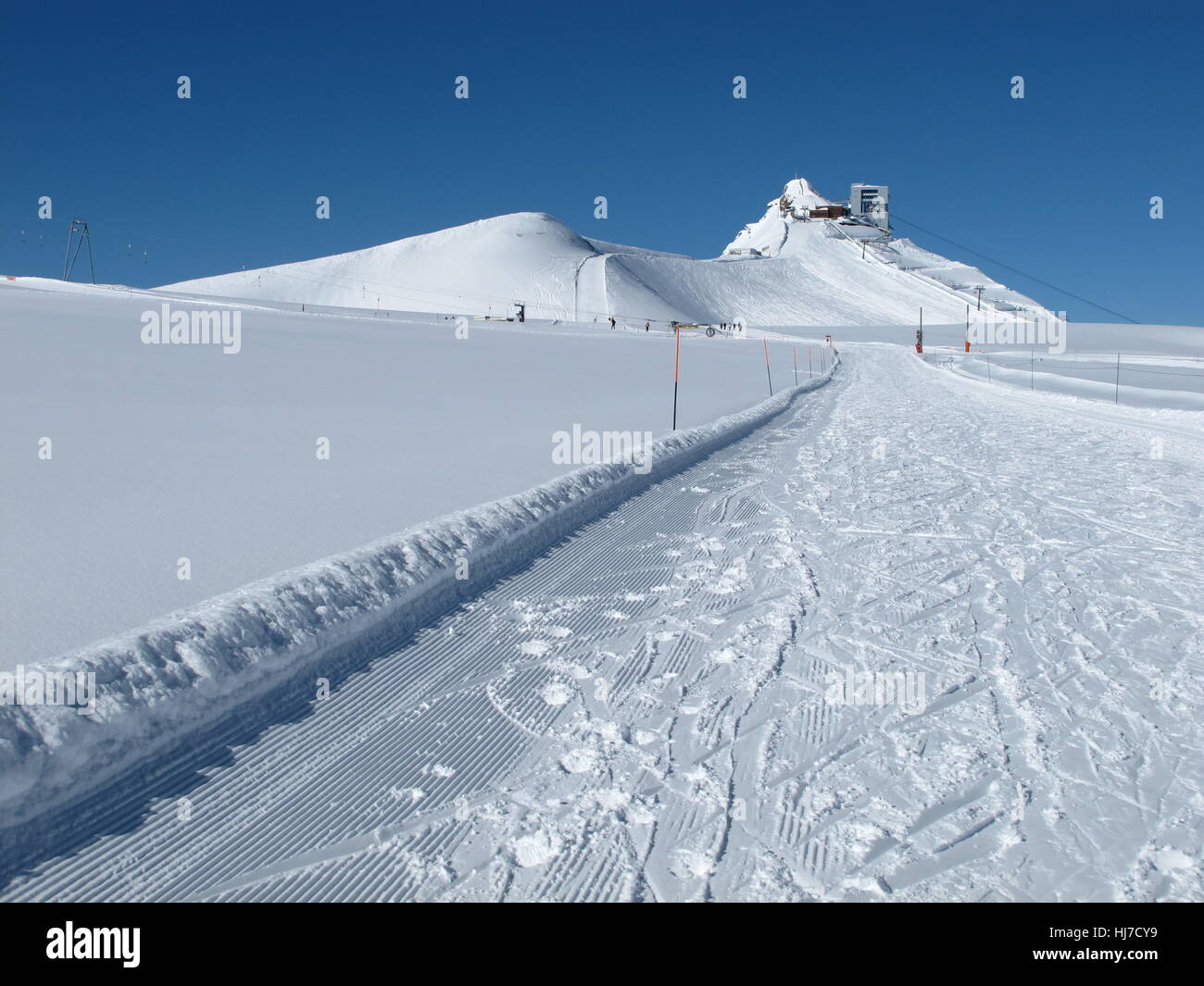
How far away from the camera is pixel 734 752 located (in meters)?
3.29

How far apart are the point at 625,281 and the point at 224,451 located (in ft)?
446

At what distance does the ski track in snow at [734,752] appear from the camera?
258 centimetres

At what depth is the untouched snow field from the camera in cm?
480

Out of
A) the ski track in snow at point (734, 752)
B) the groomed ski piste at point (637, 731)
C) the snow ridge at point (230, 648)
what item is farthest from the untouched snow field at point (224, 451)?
the ski track in snow at point (734, 752)

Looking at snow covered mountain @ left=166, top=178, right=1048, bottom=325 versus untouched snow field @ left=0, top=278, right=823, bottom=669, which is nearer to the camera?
untouched snow field @ left=0, top=278, right=823, bottom=669

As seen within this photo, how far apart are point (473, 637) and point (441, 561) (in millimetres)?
1000

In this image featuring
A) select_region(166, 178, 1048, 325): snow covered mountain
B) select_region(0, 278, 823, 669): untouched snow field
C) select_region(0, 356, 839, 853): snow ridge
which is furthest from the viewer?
select_region(166, 178, 1048, 325): snow covered mountain

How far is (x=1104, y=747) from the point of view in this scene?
336 cm

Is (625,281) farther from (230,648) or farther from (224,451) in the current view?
(230,648)

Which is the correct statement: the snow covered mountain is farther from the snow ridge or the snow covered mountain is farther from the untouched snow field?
the snow ridge

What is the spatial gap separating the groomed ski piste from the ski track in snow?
0.6 inches

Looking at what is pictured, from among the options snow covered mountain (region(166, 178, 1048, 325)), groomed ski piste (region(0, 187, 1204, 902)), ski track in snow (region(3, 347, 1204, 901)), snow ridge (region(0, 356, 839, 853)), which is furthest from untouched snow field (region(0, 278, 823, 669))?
snow covered mountain (region(166, 178, 1048, 325))
